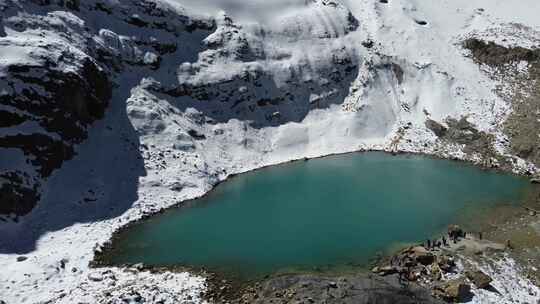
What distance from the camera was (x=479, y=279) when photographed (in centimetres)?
2630

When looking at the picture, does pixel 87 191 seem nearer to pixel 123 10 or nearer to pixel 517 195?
pixel 123 10

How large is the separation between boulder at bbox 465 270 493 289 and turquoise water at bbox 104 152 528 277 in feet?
17.6

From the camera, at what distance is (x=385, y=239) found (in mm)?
31766

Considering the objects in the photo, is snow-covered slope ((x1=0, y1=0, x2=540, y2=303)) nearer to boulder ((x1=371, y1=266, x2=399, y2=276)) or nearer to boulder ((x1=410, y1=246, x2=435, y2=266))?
boulder ((x1=410, y1=246, x2=435, y2=266))

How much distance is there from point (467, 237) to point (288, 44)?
110 feet

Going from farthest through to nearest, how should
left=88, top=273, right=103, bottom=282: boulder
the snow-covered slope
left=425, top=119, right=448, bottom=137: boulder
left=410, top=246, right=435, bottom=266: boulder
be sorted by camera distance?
left=425, top=119, right=448, bottom=137: boulder, the snow-covered slope, left=410, top=246, right=435, bottom=266: boulder, left=88, top=273, right=103, bottom=282: boulder

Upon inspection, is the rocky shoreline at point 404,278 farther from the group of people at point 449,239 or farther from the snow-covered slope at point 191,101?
the snow-covered slope at point 191,101

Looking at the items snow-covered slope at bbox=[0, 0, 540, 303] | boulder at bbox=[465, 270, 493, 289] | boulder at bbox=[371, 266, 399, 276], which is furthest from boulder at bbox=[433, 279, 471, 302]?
boulder at bbox=[371, 266, 399, 276]

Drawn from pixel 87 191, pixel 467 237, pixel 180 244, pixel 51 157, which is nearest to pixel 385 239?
pixel 467 237

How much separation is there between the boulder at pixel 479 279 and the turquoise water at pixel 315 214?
5367 millimetres

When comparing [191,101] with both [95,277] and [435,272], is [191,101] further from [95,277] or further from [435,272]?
[435,272]

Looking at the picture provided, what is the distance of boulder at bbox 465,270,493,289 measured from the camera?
85.6ft

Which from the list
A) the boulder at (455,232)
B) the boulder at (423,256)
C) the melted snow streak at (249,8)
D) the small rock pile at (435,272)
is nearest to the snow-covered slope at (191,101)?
the melted snow streak at (249,8)

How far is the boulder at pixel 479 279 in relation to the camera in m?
26.1
